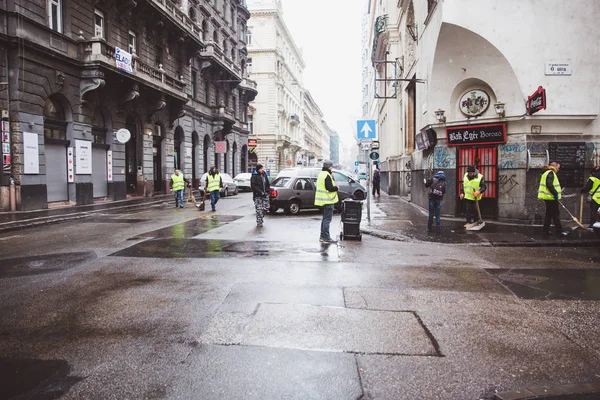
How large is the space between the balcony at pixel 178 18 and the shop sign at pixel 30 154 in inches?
500

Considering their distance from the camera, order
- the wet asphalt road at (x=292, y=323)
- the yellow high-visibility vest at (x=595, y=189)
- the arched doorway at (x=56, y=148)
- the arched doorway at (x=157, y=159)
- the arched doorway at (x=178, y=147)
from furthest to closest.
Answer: the arched doorway at (x=178, y=147) → the arched doorway at (x=157, y=159) → the arched doorway at (x=56, y=148) → the yellow high-visibility vest at (x=595, y=189) → the wet asphalt road at (x=292, y=323)

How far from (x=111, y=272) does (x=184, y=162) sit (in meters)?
26.8

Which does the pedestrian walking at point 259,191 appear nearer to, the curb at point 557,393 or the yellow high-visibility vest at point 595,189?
the yellow high-visibility vest at point 595,189

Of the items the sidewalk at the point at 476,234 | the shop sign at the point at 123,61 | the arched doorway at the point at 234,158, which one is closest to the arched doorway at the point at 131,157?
the shop sign at the point at 123,61

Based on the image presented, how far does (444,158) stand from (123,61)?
1637cm

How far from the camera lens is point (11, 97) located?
1634 centimetres

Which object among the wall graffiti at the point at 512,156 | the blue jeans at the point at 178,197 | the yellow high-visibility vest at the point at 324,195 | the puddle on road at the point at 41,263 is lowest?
the puddle on road at the point at 41,263

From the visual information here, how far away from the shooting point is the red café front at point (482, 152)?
44.4ft

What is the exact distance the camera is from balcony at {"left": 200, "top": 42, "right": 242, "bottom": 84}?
3571 centimetres

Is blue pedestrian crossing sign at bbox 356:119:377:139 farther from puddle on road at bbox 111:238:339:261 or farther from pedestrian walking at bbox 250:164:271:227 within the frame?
puddle on road at bbox 111:238:339:261

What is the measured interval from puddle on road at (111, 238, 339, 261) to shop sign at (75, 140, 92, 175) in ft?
40.0

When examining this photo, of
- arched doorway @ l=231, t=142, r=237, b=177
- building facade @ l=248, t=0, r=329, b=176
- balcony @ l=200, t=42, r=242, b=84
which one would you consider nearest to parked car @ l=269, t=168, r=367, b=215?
balcony @ l=200, t=42, r=242, b=84

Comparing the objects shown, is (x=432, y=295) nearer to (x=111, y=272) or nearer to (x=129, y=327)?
(x=129, y=327)

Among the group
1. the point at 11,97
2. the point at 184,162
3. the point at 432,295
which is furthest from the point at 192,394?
the point at 184,162
